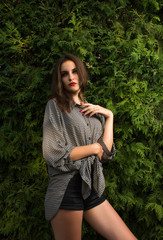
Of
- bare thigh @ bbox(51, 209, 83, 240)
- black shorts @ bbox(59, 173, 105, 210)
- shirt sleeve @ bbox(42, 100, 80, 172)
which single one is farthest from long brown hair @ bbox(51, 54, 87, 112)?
bare thigh @ bbox(51, 209, 83, 240)

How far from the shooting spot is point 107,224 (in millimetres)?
2078

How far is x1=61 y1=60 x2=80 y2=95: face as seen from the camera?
219 cm

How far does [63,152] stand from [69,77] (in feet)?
2.45

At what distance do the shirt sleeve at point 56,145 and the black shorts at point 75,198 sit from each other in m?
0.14

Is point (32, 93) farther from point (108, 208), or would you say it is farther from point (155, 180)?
point (155, 180)

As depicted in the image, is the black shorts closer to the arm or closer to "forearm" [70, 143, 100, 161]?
"forearm" [70, 143, 100, 161]

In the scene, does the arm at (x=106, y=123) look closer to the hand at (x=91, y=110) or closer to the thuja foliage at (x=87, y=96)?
the hand at (x=91, y=110)

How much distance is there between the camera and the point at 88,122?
2.20 meters

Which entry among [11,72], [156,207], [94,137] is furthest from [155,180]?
[11,72]

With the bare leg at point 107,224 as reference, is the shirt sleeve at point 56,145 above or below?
above

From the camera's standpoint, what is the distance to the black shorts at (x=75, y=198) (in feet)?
6.29

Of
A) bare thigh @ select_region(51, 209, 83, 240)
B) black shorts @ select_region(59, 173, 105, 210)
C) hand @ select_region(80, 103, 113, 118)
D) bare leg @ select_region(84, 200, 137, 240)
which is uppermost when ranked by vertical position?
hand @ select_region(80, 103, 113, 118)

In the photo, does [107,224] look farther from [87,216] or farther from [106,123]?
[106,123]

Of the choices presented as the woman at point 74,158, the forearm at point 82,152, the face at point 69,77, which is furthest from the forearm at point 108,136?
the face at point 69,77
